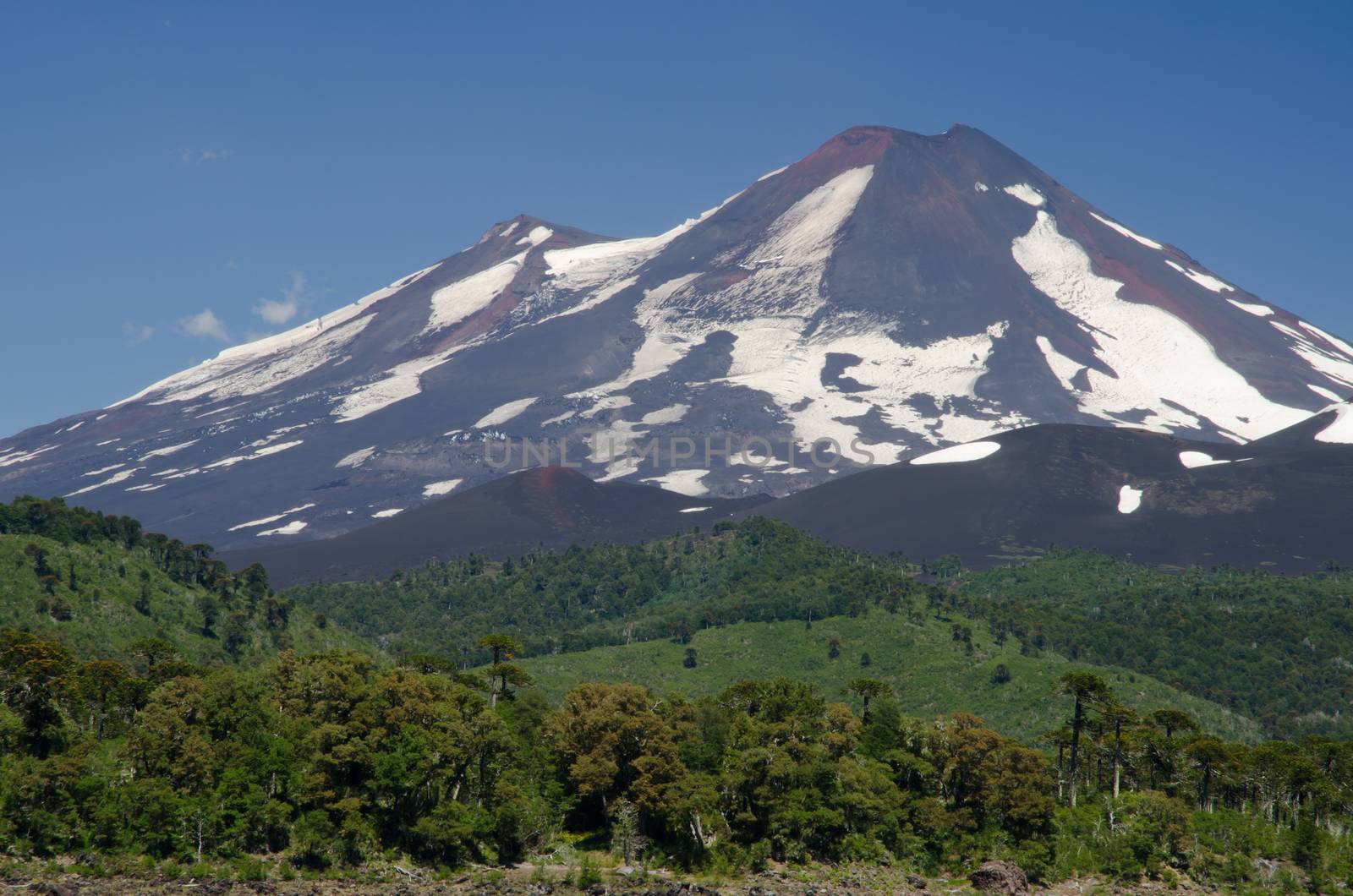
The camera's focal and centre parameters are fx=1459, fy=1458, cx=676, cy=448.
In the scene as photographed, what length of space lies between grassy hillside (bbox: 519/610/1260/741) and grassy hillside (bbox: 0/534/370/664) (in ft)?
83.2

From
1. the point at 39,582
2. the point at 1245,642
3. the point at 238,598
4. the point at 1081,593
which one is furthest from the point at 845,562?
the point at 39,582

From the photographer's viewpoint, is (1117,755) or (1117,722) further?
(1117,722)

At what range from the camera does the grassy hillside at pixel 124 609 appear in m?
106

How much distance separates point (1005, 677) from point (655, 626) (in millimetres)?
49338

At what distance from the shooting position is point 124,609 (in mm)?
114625

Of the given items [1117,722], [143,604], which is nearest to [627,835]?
[1117,722]

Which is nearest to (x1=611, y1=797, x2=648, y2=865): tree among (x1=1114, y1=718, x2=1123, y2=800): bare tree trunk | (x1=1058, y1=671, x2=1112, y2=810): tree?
(x1=1058, y1=671, x2=1112, y2=810): tree

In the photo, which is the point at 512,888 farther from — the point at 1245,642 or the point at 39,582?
the point at 1245,642

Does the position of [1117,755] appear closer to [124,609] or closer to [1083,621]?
[124,609]

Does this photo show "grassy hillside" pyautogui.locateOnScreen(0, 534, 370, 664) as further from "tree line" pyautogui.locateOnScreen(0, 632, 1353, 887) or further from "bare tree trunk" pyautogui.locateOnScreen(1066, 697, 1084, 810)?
"bare tree trunk" pyautogui.locateOnScreen(1066, 697, 1084, 810)

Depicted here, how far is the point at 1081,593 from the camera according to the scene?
193875 millimetres

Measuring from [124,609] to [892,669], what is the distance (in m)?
68.7

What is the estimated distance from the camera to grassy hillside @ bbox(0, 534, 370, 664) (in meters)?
106

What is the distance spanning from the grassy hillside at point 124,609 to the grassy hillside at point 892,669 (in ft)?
83.2
